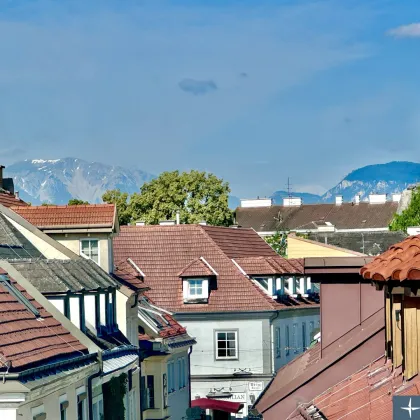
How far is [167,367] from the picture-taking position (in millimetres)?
44219

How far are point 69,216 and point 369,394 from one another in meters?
26.0

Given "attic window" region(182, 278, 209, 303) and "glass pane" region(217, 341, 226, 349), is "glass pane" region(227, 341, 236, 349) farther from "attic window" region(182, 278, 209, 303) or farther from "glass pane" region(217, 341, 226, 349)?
"attic window" region(182, 278, 209, 303)

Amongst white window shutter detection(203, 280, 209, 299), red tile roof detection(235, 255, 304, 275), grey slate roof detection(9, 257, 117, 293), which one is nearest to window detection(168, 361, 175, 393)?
white window shutter detection(203, 280, 209, 299)

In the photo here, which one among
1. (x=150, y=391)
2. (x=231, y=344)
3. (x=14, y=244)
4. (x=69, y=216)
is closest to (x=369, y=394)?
(x=14, y=244)

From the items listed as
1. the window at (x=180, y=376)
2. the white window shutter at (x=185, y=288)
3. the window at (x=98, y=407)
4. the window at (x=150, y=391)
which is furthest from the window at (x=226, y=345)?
the window at (x=98, y=407)

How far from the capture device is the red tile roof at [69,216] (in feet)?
121

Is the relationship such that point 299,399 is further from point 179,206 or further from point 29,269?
point 179,206

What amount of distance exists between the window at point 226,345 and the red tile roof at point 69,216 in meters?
21.4

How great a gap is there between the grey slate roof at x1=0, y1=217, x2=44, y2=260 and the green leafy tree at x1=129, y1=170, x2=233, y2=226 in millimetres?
59065

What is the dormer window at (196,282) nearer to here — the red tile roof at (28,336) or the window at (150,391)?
the window at (150,391)

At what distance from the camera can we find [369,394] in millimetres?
11703

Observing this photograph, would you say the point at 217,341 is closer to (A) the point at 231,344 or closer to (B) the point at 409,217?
(A) the point at 231,344

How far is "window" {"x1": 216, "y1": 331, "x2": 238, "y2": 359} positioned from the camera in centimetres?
5812

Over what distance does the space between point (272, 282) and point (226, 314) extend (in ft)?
11.4
